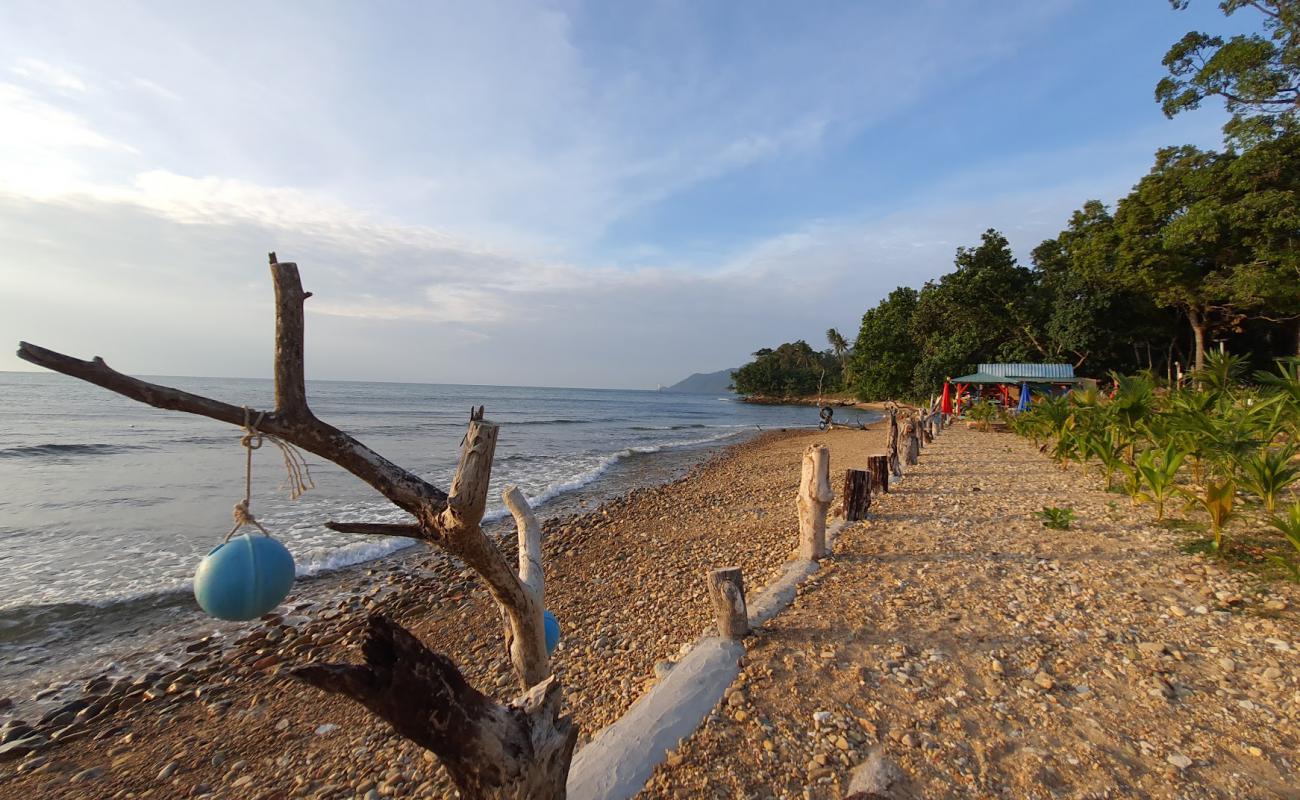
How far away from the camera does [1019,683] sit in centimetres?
341

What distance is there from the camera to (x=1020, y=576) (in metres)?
5.12

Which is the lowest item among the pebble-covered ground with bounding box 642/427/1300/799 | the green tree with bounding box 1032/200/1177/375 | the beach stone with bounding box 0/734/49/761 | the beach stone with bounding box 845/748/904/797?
the beach stone with bounding box 0/734/49/761

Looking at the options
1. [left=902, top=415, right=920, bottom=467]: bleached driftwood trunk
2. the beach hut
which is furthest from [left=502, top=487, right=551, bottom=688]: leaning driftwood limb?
the beach hut

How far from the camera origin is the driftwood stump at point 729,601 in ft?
12.7

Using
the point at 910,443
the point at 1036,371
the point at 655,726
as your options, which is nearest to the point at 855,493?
the point at 655,726

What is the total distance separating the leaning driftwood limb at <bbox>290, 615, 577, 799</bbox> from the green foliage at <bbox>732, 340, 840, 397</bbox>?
75.1m

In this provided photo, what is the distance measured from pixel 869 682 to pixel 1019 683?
916 mm

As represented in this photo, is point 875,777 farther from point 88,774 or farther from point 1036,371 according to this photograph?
point 1036,371

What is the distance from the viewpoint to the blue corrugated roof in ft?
71.7

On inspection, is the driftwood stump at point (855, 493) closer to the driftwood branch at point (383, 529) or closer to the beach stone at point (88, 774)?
the driftwood branch at point (383, 529)

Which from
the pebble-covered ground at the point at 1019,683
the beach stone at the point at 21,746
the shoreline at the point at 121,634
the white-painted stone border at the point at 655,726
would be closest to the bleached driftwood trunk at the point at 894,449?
the pebble-covered ground at the point at 1019,683

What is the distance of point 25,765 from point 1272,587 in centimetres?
931

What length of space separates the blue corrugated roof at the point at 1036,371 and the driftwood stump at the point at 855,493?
19149 mm

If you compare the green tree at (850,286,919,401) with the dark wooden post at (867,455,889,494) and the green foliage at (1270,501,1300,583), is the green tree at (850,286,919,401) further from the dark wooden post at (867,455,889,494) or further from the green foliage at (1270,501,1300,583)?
the green foliage at (1270,501,1300,583)
